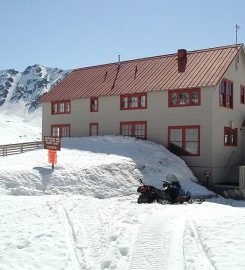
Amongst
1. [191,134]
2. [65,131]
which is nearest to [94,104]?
[65,131]

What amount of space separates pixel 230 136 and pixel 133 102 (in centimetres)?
706

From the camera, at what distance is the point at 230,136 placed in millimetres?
29203

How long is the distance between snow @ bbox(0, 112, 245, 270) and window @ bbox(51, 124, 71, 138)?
933cm

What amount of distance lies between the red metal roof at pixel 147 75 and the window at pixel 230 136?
13.2ft

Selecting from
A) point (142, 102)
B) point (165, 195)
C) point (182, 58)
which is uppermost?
point (182, 58)

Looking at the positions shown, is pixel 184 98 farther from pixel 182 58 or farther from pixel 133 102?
pixel 182 58

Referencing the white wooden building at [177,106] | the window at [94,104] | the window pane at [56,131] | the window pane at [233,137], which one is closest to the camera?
the white wooden building at [177,106]

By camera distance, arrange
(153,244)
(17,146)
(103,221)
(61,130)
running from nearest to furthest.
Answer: (153,244)
(103,221)
(17,146)
(61,130)

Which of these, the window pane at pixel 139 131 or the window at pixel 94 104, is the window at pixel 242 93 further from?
the window at pixel 94 104

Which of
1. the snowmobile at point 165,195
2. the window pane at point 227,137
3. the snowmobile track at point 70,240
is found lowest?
the snowmobile track at point 70,240

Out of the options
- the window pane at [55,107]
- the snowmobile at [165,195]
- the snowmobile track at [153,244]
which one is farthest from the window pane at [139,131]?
the snowmobile track at [153,244]

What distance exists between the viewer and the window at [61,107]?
114ft

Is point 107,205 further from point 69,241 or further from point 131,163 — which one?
point 131,163

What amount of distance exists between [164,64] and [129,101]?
12.9 ft
